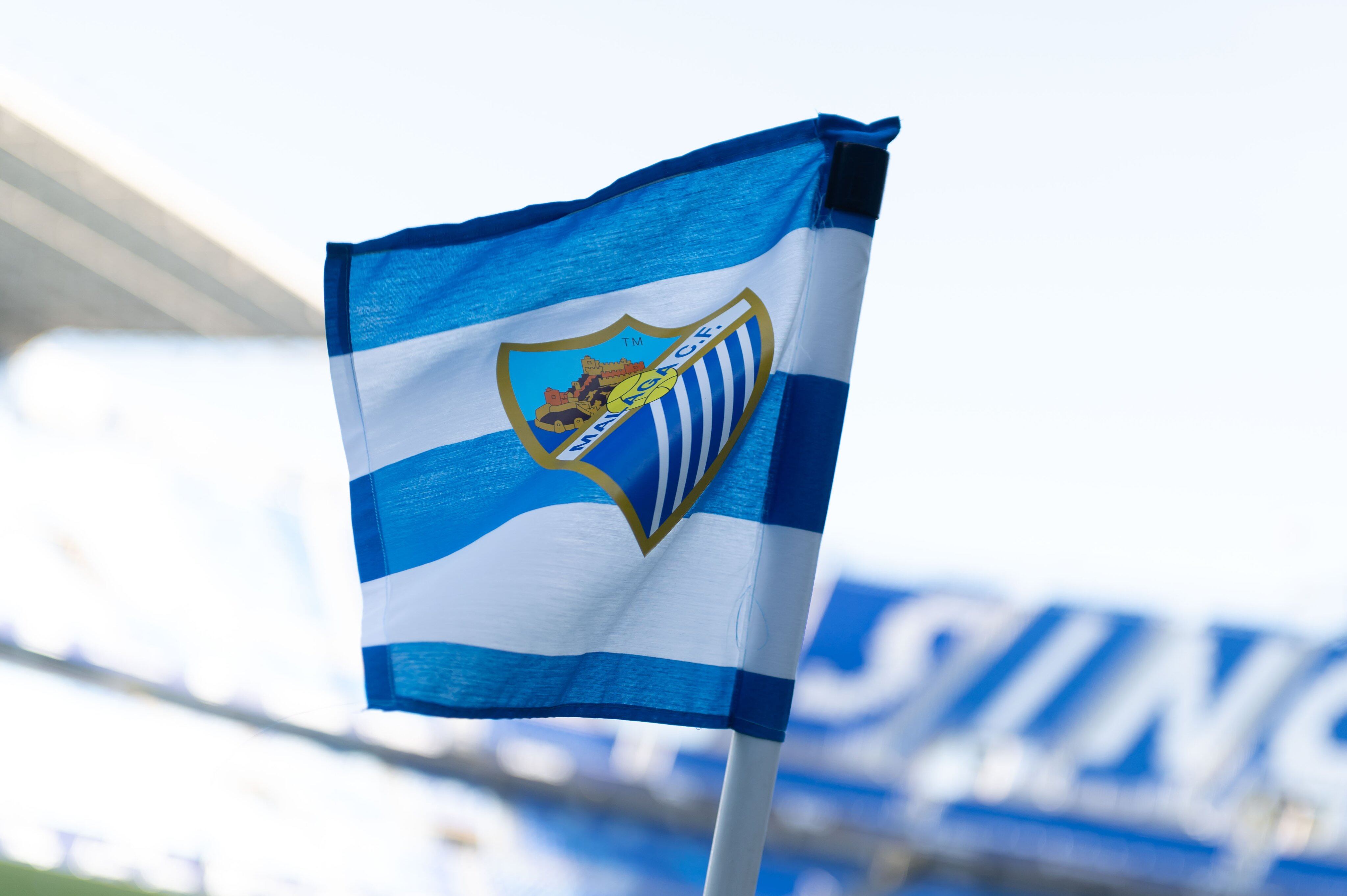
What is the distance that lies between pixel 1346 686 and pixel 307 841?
34.8 feet

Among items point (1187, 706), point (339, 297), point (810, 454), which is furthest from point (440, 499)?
point (1187, 706)

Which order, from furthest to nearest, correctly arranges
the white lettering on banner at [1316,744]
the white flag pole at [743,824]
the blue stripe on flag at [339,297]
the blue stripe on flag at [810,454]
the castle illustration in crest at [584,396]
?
the white lettering on banner at [1316,744]
the blue stripe on flag at [339,297]
the castle illustration in crest at [584,396]
the blue stripe on flag at [810,454]
the white flag pole at [743,824]

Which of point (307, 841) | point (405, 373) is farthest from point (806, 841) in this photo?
point (405, 373)

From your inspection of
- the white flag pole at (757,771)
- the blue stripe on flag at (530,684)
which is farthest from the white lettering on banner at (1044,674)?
the white flag pole at (757,771)

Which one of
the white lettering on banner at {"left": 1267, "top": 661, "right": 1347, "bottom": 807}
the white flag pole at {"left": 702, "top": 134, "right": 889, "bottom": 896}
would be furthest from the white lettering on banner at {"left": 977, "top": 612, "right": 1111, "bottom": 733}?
the white flag pole at {"left": 702, "top": 134, "right": 889, "bottom": 896}

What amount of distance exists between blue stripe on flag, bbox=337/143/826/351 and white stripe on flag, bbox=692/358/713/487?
7.3 inches

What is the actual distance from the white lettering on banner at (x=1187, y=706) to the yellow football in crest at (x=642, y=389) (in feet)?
36.2

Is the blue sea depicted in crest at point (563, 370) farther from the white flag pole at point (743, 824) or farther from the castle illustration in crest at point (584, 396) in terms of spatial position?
the white flag pole at point (743, 824)

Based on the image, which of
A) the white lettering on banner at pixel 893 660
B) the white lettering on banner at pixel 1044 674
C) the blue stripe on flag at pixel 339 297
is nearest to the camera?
the blue stripe on flag at pixel 339 297

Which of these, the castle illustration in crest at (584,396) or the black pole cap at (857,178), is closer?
the black pole cap at (857,178)

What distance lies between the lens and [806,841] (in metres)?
12.0

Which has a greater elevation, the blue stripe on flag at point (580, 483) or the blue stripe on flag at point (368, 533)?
the blue stripe on flag at point (580, 483)

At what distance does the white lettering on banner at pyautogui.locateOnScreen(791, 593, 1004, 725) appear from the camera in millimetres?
12523

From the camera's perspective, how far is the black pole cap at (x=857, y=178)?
4.85 feet
